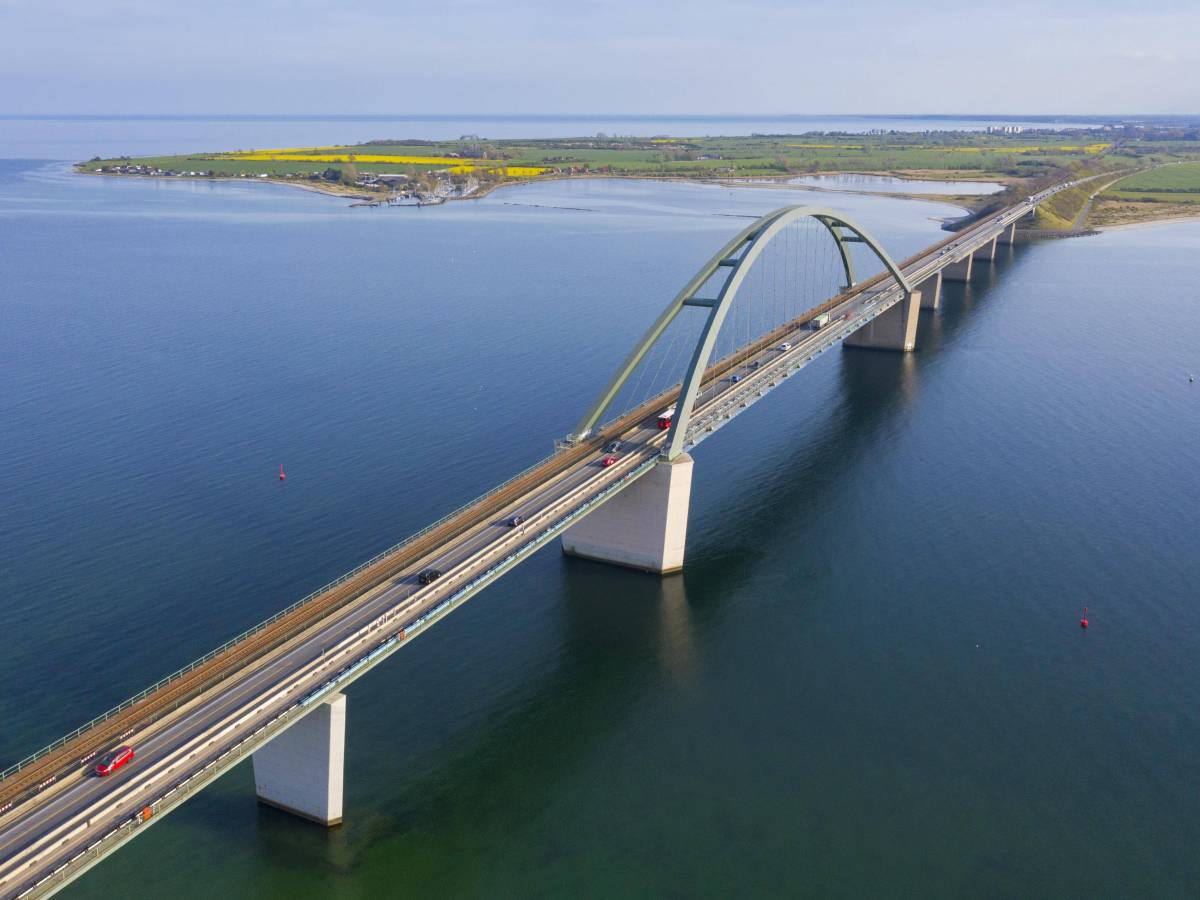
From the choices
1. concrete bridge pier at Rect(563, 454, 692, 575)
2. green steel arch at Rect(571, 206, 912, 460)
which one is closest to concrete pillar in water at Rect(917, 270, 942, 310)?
green steel arch at Rect(571, 206, 912, 460)

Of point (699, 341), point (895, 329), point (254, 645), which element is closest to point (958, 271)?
point (895, 329)

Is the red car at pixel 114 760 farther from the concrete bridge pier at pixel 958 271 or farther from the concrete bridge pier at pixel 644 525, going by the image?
the concrete bridge pier at pixel 958 271

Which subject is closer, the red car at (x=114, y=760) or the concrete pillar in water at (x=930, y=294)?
the red car at (x=114, y=760)

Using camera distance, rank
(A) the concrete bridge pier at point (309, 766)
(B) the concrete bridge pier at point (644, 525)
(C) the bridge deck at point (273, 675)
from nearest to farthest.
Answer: (C) the bridge deck at point (273, 675), (A) the concrete bridge pier at point (309, 766), (B) the concrete bridge pier at point (644, 525)

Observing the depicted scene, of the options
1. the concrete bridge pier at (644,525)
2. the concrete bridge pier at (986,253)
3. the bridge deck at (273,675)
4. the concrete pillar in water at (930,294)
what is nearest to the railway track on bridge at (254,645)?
the bridge deck at (273,675)

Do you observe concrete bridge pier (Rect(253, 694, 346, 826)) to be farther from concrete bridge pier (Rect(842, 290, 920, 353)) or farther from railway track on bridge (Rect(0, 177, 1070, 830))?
concrete bridge pier (Rect(842, 290, 920, 353))

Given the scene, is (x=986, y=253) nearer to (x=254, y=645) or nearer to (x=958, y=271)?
(x=958, y=271)

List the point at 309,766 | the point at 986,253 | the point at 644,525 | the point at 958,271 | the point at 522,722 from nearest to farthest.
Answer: the point at 309,766
the point at 522,722
the point at 644,525
the point at 958,271
the point at 986,253

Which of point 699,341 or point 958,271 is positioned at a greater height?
point 958,271
